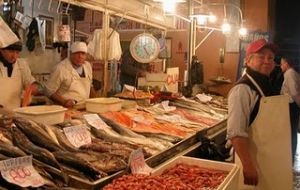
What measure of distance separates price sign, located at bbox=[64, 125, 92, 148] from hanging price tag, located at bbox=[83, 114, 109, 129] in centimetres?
35

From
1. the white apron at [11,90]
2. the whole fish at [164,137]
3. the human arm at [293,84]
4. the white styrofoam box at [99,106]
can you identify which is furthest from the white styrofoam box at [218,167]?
the human arm at [293,84]

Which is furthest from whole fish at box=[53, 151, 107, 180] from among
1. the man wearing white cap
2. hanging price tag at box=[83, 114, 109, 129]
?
Answer: the man wearing white cap

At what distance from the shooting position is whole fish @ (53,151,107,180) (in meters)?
2.15

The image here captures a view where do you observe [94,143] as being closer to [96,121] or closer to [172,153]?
[96,121]

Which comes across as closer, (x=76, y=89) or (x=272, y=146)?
(x=272, y=146)

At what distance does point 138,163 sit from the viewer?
248cm

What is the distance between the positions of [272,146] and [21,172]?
2025 mm

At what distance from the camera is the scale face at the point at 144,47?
5691mm

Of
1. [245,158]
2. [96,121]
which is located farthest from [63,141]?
[245,158]

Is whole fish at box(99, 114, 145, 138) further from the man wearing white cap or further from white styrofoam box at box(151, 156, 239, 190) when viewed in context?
the man wearing white cap

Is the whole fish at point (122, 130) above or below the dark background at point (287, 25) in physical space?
below

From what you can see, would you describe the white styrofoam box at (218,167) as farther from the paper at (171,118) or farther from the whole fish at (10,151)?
the paper at (171,118)

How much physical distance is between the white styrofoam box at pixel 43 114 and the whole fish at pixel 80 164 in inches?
26.3

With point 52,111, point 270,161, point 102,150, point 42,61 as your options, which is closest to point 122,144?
point 102,150
